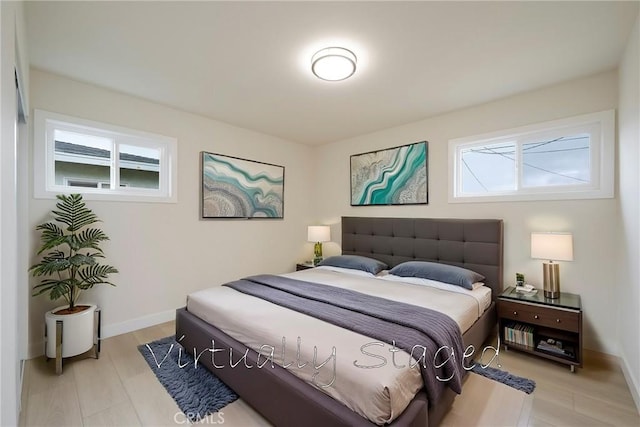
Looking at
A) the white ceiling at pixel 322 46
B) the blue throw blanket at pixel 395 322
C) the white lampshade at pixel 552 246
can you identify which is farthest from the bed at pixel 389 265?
the white ceiling at pixel 322 46

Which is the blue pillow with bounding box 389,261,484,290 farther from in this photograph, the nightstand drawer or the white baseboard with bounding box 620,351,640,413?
the white baseboard with bounding box 620,351,640,413

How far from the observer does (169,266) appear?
3.17 m

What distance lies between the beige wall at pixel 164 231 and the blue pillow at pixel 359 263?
3.42ft

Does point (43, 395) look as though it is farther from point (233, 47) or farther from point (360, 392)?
point (233, 47)

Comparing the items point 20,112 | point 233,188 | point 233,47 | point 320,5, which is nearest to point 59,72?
point 20,112

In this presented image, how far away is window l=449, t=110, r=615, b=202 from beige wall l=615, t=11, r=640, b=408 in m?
0.15

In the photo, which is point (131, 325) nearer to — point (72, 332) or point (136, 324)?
point (136, 324)

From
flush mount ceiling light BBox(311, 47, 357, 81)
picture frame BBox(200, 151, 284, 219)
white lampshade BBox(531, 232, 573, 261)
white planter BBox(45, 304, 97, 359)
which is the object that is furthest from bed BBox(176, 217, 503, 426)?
flush mount ceiling light BBox(311, 47, 357, 81)

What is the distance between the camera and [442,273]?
2.77 m

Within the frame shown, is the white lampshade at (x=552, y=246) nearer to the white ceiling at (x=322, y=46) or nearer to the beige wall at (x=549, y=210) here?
the beige wall at (x=549, y=210)

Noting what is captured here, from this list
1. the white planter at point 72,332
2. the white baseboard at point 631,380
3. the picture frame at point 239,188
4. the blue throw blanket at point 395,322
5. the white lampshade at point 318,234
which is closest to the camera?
the blue throw blanket at point 395,322

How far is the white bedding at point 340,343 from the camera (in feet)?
4.07

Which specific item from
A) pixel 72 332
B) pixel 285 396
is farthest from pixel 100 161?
pixel 285 396

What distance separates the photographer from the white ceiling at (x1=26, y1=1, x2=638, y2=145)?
1.70 m
